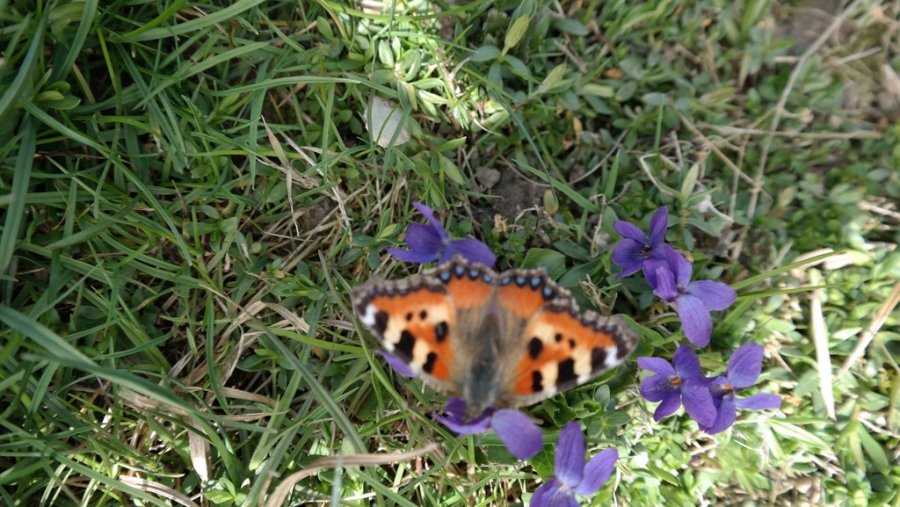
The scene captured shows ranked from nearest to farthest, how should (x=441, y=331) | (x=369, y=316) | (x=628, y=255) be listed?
(x=369, y=316), (x=441, y=331), (x=628, y=255)

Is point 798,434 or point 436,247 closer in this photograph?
point 436,247

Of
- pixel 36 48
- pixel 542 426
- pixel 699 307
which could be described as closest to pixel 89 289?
pixel 36 48

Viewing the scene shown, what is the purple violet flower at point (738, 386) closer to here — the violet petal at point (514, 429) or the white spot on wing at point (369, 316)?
the violet petal at point (514, 429)

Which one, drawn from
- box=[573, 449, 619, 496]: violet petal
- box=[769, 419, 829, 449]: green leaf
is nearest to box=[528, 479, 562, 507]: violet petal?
box=[573, 449, 619, 496]: violet petal

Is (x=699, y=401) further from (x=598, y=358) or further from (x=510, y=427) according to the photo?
(x=510, y=427)

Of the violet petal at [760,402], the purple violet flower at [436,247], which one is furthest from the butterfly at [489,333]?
the violet petal at [760,402]

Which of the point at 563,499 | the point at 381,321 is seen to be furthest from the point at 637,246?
the point at 381,321

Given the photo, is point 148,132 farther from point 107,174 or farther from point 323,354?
point 323,354
